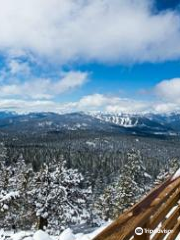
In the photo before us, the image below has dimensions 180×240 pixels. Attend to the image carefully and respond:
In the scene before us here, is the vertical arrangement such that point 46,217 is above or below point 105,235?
below

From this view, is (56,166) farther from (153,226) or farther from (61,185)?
(153,226)

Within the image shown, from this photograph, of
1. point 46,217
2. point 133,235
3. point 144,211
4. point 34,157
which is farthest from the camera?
point 34,157

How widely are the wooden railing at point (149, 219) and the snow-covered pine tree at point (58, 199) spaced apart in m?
21.6

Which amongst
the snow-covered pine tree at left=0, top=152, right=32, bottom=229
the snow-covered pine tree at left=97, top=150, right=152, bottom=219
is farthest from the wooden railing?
the snow-covered pine tree at left=97, top=150, right=152, bottom=219

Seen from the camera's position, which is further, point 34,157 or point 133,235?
point 34,157

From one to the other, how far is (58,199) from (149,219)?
76.8 ft

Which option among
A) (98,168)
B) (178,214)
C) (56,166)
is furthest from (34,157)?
(178,214)

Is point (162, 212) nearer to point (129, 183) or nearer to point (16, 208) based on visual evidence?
point (16, 208)

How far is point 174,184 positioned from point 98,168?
134205 mm

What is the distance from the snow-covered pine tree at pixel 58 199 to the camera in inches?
989

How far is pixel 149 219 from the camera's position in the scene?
299cm

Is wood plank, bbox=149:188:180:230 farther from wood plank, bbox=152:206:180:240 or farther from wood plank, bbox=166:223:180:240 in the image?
wood plank, bbox=166:223:180:240

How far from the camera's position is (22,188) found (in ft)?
128

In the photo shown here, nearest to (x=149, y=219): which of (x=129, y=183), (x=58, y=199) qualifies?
(x=58, y=199)
